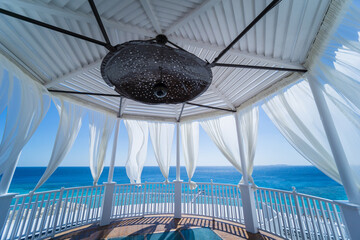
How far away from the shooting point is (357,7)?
1.32 meters

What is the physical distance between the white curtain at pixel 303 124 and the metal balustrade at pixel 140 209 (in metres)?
0.92

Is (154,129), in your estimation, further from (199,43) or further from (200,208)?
(199,43)

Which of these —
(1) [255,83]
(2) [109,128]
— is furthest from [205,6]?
(2) [109,128]

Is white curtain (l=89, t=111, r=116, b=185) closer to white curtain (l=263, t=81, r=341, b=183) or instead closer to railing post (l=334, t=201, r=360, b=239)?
white curtain (l=263, t=81, r=341, b=183)

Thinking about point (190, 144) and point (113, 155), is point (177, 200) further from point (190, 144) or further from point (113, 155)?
point (113, 155)

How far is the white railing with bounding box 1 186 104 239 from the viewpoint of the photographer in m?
2.71

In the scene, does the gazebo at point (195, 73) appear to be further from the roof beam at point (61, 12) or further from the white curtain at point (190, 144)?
the white curtain at point (190, 144)

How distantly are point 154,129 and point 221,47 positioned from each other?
350 cm

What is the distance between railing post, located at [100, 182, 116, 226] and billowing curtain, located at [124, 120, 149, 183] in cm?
83

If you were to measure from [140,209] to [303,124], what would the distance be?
470cm

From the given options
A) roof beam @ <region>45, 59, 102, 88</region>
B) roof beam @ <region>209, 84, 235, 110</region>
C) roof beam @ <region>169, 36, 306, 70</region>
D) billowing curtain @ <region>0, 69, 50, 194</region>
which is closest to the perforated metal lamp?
roof beam @ <region>169, 36, 306, 70</region>

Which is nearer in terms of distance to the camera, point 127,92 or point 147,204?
point 127,92

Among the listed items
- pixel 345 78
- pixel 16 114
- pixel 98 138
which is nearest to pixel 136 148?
pixel 98 138

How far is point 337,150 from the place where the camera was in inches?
75.9
